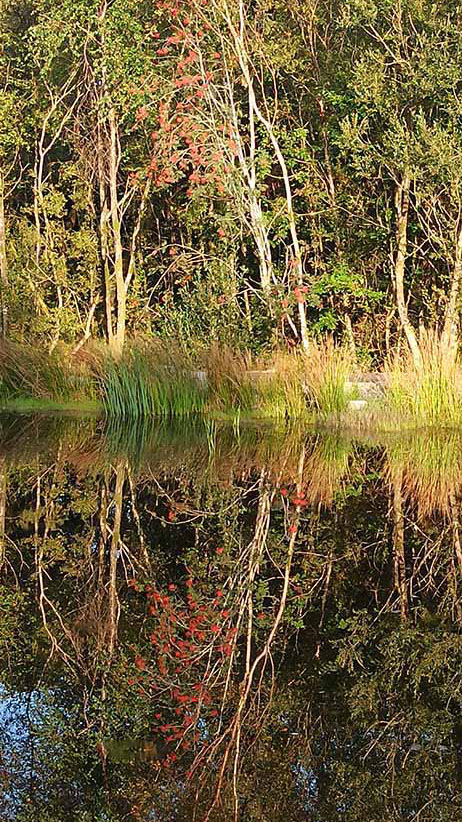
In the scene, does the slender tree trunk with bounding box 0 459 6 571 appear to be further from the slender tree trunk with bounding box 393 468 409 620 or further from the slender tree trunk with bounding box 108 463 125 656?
the slender tree trunk with bounding box 393 468 409 620

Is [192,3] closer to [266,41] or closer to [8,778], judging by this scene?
[266,41]

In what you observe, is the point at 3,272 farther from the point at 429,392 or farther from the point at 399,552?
the point at 399,552

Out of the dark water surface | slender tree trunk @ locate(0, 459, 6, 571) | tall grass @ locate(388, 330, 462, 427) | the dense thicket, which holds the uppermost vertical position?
the dense thicket

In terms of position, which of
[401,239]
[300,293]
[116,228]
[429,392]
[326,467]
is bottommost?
[326,467]

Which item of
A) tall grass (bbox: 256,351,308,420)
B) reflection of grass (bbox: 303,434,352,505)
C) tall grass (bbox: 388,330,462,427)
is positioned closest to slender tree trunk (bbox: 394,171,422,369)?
tall grass (bbox: 388,330,462,427)

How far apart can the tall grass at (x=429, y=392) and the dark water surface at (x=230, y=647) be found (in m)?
3.08

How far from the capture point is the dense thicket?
11.5 meters

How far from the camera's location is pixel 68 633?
157 inches

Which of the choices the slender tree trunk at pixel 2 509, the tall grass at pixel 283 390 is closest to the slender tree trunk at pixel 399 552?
the slender tree trunk at pixel 2 509

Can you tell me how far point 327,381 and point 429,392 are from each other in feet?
3.17

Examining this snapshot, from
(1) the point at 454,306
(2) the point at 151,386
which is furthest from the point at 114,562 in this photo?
(1) the point at 454,306

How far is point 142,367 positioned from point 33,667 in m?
8.29

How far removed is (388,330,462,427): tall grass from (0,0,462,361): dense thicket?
0.87 meters

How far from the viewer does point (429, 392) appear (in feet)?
34.5
